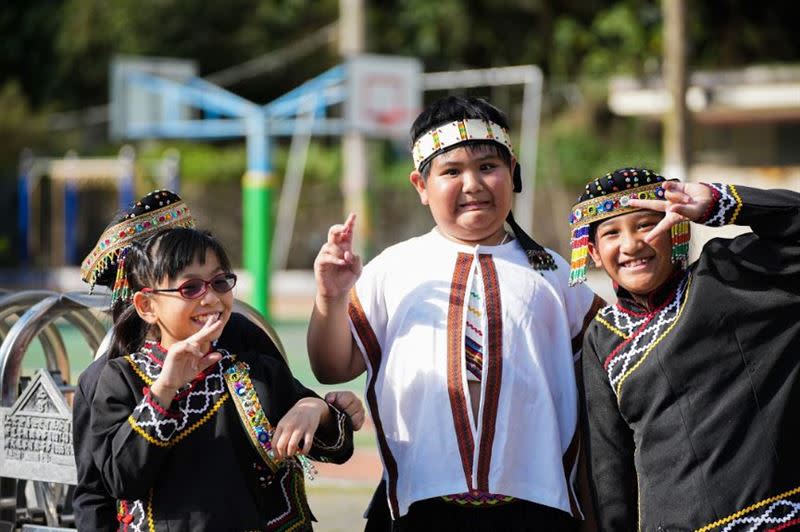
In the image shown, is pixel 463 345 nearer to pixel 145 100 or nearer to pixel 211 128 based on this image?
pixel 211 128

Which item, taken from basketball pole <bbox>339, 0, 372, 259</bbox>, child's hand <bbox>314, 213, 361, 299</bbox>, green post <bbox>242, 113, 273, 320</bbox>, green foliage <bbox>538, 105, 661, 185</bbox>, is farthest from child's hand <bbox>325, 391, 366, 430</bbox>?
green foliage <bbox>538, 105, 661, 185</bbox>

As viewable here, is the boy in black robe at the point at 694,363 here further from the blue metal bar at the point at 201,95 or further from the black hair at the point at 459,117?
the blue metal bar at the point at 201,95

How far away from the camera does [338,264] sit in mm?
3129

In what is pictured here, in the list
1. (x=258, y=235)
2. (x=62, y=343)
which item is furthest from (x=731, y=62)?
(x=62, y=343)

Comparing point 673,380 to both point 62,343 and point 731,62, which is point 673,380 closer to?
point 62,343

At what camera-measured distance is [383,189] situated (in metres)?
26.9

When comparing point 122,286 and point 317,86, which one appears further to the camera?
point 317,86

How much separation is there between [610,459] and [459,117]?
0.98m

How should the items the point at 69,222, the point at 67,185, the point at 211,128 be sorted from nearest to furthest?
the point at 211,128 → the point at 67,185 → the point at 69,222

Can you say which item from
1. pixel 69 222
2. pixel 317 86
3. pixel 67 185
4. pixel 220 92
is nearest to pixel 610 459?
pixel 220 92

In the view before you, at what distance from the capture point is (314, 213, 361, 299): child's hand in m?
3.11

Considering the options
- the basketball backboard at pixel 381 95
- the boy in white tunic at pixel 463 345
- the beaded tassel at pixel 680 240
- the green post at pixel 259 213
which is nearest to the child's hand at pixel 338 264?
the boy in white tunic at pixel 463 345

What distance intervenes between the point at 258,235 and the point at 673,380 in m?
13.6

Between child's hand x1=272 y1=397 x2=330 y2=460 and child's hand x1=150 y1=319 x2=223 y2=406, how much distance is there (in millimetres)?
245
